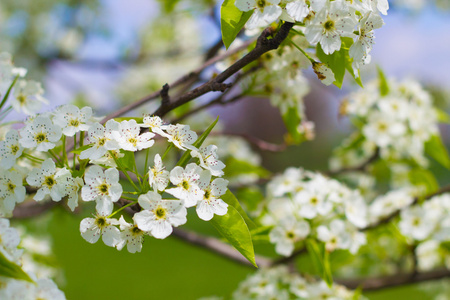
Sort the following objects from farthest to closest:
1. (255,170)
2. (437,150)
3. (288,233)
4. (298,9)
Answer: (255,170) < (437,150) < (288,233) < (298,9)

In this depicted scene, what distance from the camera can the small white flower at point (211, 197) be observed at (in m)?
0.93

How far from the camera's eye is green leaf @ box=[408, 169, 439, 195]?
2223mm

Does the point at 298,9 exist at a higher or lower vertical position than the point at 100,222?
higher

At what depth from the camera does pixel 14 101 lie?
1.30 meters

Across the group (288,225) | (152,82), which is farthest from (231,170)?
(152,82)

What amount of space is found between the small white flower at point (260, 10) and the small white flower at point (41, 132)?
1.67 ft

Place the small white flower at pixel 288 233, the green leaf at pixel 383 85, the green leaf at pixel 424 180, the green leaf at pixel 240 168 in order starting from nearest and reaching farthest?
the small white flower at pixel 288 233
the green leaf at pixel 383 85
the green leaf at pixel 424 180
the green leaf at pixel 240 168

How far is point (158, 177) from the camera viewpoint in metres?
0.93

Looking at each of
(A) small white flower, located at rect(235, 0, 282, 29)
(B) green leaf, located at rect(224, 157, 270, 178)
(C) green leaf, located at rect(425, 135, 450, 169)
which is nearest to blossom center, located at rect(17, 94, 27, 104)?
(A) small white flower, located at rect(235, 0, 282, 29)

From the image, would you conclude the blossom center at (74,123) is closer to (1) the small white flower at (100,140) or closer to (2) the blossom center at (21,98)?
(1) the small white flower at (100,140)

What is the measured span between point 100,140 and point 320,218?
960 mm

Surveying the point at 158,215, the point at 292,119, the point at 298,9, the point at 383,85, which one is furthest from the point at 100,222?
the point at 383,85

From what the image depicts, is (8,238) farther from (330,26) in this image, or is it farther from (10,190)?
(330,26)

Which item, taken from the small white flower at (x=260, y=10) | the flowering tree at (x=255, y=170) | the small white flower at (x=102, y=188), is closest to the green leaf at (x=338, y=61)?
the flowering tree at (x=255, y=170)
